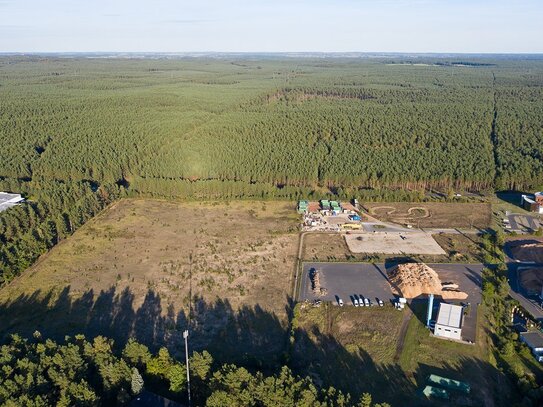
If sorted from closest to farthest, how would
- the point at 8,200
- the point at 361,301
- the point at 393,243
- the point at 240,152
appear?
the point at 361,301 < the point at 393,243 < the point at 8,200 < the point at 240,152

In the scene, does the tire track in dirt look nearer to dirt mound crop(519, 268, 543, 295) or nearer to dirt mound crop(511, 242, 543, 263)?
dirt mound crop(519, 268, 543, 295)

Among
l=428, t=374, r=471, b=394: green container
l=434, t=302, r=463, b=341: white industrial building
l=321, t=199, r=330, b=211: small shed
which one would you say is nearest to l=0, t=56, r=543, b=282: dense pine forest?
l=321, t=199, r=330, b=211: small shed

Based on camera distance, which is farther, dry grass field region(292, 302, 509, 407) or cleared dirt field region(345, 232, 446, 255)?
cleared dirt field region(345, 232, 446, 255)

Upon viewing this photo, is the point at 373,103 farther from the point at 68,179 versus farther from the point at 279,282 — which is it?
the point at 279,282

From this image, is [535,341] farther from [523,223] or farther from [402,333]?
[523,223]

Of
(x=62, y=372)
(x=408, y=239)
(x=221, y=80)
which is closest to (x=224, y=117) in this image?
(x=408, y=239)

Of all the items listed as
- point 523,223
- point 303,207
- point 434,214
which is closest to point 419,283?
point 434,214

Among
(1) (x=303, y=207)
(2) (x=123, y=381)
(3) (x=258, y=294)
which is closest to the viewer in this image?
(2) (x=123, y=381)
